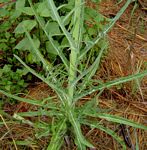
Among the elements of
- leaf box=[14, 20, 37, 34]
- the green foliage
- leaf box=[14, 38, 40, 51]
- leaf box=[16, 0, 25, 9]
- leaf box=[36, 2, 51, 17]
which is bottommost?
the green foliage

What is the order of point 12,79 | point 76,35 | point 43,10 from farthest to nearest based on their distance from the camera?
point 12,79, point 43,10, point 76,35

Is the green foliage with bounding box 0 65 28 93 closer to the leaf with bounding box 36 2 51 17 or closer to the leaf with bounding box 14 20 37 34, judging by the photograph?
the leaf with bounding box 14 20 37 34

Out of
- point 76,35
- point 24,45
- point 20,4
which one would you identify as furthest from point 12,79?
point 76,35

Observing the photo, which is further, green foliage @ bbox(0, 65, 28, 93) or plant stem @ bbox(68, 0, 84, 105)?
green foliage @ bbox(0, 65, 28, 93)

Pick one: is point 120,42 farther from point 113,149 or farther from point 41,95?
point 113,149

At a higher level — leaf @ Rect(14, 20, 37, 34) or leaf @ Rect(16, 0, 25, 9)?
leaf @ Rect(16, 0, 25, 9)

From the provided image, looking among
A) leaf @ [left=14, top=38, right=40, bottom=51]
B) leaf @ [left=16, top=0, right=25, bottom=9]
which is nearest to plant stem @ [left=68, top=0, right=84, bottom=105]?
leaf @ [left=14, top=38, right=40, bottom=51]

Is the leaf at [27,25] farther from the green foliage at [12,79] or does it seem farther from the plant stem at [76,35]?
the plant stem at [76,35]

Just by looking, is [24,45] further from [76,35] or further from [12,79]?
[76,35]

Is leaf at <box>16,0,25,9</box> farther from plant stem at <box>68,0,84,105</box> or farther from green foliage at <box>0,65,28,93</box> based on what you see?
plant stem at <box>68,0,84,105</box>

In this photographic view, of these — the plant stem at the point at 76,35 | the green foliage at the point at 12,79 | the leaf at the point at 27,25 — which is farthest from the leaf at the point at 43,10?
the plant stem at the point at 76,35

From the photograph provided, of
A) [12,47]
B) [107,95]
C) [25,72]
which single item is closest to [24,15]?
[12,47]

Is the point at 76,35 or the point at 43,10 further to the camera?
the point at 43,10

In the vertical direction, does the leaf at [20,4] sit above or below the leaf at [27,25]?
above
